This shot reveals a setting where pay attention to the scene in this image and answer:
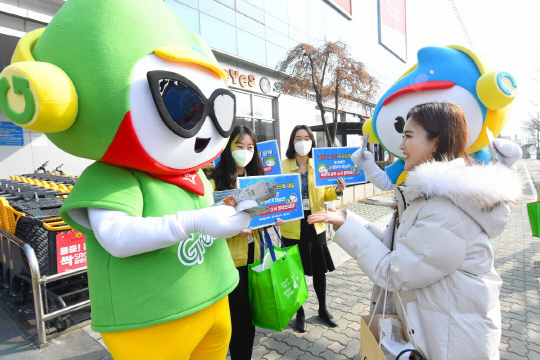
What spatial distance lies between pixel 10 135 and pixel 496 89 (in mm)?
10534

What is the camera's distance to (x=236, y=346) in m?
2.36

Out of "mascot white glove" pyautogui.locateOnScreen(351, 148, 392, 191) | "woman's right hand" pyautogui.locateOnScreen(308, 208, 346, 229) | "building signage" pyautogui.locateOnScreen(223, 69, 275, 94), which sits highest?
"building signage" pyautogui.locateOnScreen(223, 69, 275, 94)

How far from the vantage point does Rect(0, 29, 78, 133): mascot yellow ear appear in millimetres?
1272

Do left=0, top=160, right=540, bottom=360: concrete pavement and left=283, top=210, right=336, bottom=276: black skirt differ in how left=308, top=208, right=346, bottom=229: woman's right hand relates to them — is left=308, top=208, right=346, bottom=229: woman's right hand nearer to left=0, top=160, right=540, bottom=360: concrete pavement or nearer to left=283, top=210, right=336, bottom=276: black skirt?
left=283, top=210, right=336, bottom=276: black skirt

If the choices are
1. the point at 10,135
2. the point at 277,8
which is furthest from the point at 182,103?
the point at 277,8

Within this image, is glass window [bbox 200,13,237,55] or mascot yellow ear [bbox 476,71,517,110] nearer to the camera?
mascot yellow ear [bbox 476,71,517,110]

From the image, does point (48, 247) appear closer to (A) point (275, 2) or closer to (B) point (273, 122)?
(B) point (273, 122)

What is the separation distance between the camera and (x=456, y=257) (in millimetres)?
1360

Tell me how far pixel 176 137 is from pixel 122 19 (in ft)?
1.95

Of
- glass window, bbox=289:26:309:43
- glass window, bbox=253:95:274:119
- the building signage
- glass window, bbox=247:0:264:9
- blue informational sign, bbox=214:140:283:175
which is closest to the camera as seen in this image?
blue informational sign, bbox=214:140:283:175

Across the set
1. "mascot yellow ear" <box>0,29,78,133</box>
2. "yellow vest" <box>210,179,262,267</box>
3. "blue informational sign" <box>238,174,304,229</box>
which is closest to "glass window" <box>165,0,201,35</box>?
"blue informational sign" <box>238,174,304,229</box>

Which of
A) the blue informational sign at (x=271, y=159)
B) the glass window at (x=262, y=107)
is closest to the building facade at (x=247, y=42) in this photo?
the glass window at (x=262, y=107)

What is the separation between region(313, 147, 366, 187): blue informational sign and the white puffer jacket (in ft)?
5.82

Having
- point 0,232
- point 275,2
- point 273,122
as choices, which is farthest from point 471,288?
point 275,2
